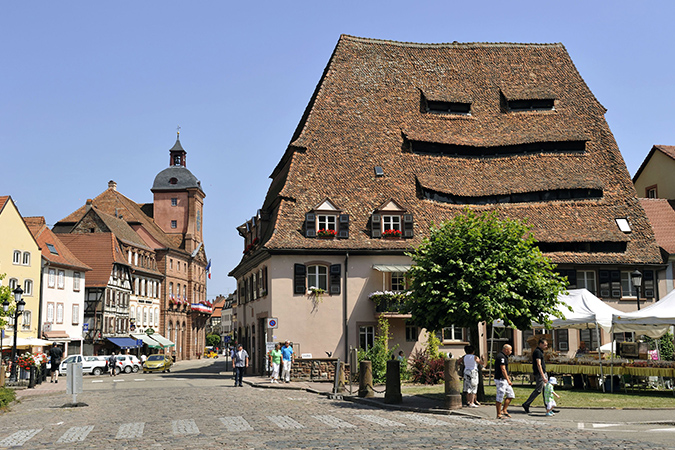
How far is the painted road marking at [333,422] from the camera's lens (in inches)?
619

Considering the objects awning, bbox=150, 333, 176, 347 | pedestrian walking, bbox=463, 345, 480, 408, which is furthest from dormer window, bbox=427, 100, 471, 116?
awning, bbox=150, 333, 176, 347

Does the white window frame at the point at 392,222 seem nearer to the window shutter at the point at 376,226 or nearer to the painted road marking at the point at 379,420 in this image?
the window shutter at the point at 376,226

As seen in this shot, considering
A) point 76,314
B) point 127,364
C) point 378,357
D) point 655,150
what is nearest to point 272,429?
point 378,357

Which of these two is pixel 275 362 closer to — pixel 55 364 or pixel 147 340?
pixel 55 364

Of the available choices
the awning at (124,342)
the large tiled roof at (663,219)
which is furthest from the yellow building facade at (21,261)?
the large tiled roof at (663,219)

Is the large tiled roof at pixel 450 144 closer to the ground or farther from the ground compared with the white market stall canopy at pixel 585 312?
farther from the ground

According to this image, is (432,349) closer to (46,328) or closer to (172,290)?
(46,328)

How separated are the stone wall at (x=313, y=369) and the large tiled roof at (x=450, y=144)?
5.36 metres

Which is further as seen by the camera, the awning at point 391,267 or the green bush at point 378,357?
the awning at point 391,267

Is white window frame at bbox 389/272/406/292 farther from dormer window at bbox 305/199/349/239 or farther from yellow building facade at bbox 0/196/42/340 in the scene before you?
yellow building facade at bbox 0/196/42/340

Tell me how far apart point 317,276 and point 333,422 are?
20.0 metres

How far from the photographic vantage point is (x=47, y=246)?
5866 cm

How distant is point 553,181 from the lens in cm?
3972

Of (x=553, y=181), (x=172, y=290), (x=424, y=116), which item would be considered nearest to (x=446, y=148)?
(x=424, y=116)
